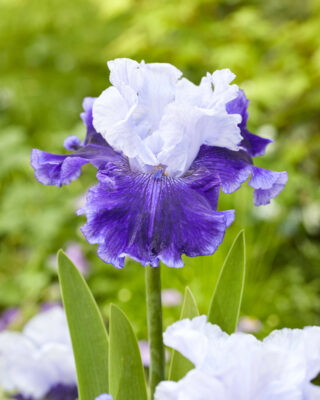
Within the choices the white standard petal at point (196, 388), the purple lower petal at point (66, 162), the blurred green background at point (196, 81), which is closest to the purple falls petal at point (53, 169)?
the purple lower petal at point (66, 162)

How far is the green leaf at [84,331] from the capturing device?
438 mm

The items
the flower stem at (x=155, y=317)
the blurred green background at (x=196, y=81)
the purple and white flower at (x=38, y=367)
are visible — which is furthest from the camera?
the blurred green background at (x=196, y=81)

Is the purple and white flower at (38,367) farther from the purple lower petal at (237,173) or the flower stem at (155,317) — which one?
the purple lower petal at (237,173)

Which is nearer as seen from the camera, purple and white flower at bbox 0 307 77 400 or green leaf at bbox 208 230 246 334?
green leaf at bbox 208 230 246 334

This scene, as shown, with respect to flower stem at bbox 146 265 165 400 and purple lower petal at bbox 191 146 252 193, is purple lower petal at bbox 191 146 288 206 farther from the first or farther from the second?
flower stem at bbox 146 265 165 400

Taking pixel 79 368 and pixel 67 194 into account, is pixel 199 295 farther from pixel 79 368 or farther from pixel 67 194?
pixel 79 368

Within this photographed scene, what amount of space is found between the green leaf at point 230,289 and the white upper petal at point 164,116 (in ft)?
0.29

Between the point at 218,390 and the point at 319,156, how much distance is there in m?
2.21

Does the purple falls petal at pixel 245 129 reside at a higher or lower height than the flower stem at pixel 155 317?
higher

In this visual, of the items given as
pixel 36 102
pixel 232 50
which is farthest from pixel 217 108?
pixel 36 102

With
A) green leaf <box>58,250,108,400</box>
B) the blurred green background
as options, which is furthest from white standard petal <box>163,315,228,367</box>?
the blurred green background

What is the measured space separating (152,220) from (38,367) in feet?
0.85

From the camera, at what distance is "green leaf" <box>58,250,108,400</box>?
1.44 feet

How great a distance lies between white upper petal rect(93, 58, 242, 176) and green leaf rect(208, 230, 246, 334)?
9cm
